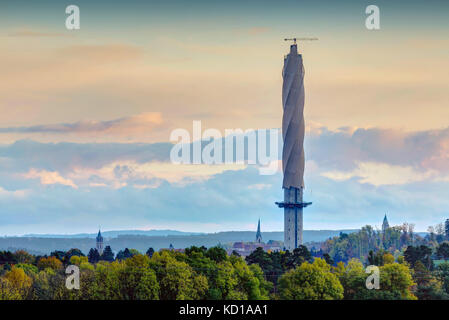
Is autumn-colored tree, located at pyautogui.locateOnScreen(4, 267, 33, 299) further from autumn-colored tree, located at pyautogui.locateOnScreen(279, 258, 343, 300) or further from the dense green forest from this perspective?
autumn-colored tree, located at pyautogui.locateOnScreen(279, 258, 343, 300)

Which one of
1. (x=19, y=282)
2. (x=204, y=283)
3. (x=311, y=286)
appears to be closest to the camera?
(x=204, y=283)

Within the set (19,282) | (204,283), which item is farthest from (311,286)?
(19,282)

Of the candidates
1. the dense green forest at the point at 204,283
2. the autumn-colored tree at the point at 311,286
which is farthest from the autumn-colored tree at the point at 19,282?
the autumn-colored tree at the point at 311,286

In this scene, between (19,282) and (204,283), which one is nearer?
(204,283)

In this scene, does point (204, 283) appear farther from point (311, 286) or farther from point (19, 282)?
point (19, 282)

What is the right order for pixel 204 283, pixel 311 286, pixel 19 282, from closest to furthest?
pixel 204 283 → pixel 311 286 → pixel 19 282

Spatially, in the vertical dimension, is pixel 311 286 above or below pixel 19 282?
below

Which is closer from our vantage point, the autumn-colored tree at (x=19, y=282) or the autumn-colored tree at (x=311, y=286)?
the autumn-colored tree at (x=311, y=286)

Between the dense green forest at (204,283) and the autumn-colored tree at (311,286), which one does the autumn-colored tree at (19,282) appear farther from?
the autumn-colored tree at (311,286)
